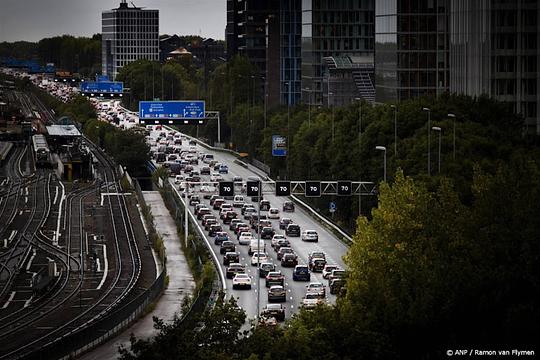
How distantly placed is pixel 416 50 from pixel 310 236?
43.0 meters

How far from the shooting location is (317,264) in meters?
89.1

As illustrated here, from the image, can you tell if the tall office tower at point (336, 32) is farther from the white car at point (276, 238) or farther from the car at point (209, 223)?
the white car at point (276, 238)

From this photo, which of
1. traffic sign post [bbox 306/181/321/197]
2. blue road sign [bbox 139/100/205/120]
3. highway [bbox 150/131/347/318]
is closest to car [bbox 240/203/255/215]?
highway [bbox 150/131/347/318]

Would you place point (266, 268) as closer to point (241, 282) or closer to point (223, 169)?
point (241, 282)

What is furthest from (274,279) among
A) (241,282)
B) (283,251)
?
(283,251)

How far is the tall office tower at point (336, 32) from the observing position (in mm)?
196000

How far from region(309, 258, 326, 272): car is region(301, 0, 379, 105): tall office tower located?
106 metres

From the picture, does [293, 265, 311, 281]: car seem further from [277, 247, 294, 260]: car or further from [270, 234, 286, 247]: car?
[270, 234, 286, 247]: car

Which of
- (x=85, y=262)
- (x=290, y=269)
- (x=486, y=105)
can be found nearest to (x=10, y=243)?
(x=85, y=262)

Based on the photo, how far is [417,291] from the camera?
55219 millimetres

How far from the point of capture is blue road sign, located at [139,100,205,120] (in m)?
142

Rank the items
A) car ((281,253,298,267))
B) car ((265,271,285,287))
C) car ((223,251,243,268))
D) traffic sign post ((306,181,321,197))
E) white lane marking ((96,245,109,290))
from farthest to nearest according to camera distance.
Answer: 1. car ((223,251,243,268))
2. car ((281,253,298,267))
3. white lane marking ((96,245,109,290))
4. traffic sign post ((306,181,321,197))
5. car ((265,271,285,287))

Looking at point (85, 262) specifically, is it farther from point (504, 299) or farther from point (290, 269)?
point (504, 299)

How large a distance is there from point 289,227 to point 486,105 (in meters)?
15.3
